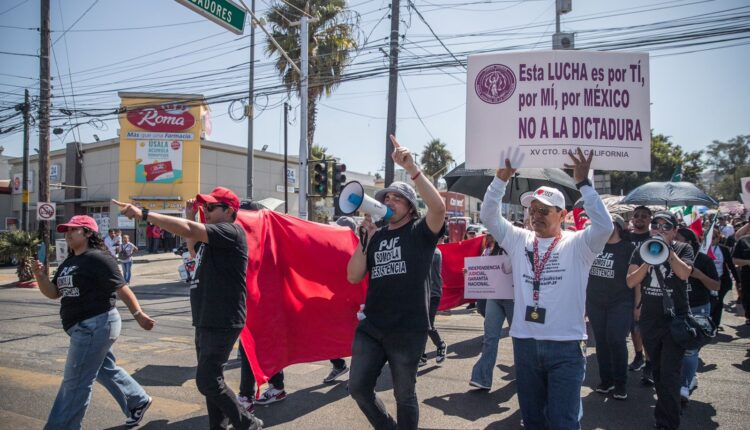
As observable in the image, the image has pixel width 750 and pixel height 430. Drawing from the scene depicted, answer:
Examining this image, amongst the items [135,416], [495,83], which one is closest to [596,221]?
[495,83]

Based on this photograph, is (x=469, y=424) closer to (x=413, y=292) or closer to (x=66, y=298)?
(x=413, y=292)

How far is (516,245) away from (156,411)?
362 cm

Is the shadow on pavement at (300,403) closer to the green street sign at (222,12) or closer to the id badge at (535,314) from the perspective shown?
the id badge at (535,314)

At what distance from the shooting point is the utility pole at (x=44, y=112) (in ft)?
56.5

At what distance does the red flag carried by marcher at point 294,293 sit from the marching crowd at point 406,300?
310 mm

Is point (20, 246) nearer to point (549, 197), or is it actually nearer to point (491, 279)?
point (491, 279)

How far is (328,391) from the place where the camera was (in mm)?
5418

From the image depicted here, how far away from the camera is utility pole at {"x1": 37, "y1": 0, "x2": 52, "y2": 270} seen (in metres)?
17.2

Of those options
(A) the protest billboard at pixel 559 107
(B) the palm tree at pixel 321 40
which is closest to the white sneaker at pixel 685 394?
(A) the protest billboard at pixel 559 107

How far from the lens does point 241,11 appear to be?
8703 millimetres

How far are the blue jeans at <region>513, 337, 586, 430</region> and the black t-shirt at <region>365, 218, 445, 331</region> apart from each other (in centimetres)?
68

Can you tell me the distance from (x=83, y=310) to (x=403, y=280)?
2.40m

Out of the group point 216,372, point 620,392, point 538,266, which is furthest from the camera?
point 620,392

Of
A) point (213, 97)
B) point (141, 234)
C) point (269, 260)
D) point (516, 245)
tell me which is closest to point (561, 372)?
point (516, 245)
